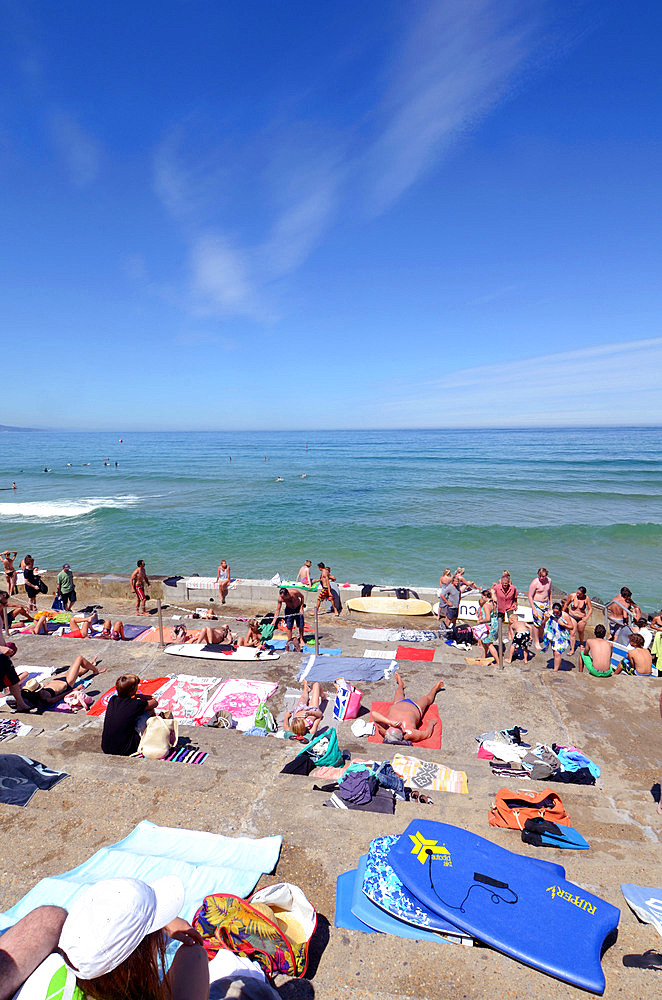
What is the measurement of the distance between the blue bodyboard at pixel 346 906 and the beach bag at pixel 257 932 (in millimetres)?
304

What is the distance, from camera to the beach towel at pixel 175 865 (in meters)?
3.39

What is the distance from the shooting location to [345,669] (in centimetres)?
954

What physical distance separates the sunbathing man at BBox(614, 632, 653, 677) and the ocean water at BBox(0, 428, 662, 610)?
11.2 m

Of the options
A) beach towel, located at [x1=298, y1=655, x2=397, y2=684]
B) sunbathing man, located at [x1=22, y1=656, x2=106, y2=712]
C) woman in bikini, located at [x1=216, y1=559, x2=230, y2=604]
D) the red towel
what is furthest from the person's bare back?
woman in bikini, located at [x1=216, y1=559, x2=230, y2=604]

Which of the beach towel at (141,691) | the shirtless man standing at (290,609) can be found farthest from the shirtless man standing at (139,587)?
the beach towel at (141,691)

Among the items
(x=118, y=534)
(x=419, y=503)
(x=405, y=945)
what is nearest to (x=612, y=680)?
(x=405, y=945)

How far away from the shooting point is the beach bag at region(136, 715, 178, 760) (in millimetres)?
5852

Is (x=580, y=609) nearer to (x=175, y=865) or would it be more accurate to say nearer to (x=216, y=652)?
(x=216, y=652)

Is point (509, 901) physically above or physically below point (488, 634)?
above

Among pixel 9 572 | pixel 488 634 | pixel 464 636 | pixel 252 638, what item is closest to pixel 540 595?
pixel 464 636

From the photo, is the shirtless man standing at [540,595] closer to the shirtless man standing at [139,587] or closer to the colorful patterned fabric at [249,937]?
the shirtless man standing at [139,587]

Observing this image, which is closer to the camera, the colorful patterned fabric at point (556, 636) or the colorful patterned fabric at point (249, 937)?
the colorful patterned fabric at point (249, 937)

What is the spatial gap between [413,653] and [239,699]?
160 inches

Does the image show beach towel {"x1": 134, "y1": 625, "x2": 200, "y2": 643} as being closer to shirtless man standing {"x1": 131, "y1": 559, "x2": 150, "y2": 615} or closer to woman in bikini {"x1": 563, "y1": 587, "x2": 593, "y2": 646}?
shirtless man standing {"x1": 131, "y1": 559, "x2": 150, "y2": 615}
